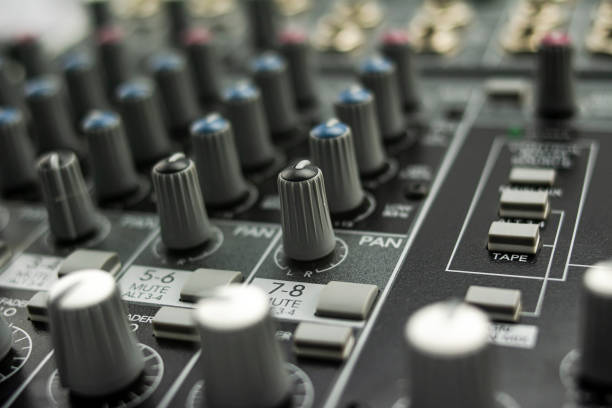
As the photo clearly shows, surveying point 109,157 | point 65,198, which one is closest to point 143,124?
point 109,157

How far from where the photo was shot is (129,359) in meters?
1.76

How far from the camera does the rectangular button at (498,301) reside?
1.77 meters

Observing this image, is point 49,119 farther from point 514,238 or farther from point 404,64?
point 514,238

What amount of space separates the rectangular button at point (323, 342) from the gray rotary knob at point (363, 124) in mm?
741

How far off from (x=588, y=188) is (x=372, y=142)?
1.95ft

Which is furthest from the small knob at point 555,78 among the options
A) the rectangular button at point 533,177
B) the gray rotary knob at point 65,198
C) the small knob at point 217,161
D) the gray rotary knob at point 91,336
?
the gray rotary knob at point 91,336

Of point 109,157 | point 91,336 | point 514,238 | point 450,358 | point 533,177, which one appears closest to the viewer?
point 450,358

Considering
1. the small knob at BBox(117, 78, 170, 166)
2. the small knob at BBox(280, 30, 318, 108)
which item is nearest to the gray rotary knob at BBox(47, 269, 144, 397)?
the small knob at BBox(117, 78, 170, 166)

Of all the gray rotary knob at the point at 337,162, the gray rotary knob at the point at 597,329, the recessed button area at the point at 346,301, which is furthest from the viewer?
the gray rotary knob at the point at 337,162

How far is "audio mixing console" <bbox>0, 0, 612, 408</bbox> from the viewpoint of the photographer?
1615mm

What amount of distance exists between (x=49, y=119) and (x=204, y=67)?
58cm

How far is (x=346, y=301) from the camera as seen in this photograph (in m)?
1.87

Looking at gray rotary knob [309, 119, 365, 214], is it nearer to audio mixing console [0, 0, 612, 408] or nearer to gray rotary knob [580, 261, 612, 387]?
audio mixing console [0, 0, 612, 408]

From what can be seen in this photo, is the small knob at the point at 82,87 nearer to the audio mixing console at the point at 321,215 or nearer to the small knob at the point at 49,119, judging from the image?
the audio mixing console at the point at 321,215
